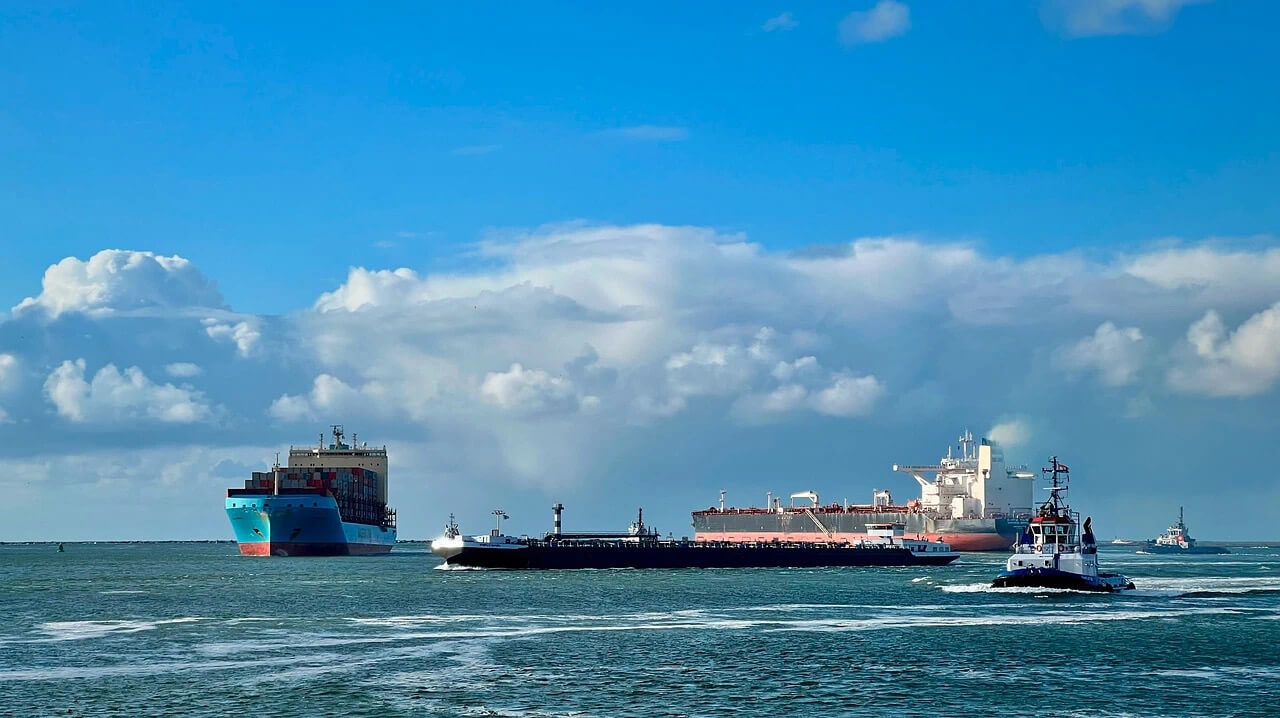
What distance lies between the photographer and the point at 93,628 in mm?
67812

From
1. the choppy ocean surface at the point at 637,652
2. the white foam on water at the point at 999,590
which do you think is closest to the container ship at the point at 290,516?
the choppy ocean surface at the point at 637,652

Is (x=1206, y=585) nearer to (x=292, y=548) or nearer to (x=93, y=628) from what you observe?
(x=93, y=628)

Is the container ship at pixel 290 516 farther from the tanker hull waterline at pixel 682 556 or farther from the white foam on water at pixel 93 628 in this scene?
the white foam on water at pixel 93 628

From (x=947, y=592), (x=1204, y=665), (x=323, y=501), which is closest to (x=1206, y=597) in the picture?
(x=947, y=592)

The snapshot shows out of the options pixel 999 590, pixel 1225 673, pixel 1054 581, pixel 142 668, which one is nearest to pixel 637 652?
pixel 142 668

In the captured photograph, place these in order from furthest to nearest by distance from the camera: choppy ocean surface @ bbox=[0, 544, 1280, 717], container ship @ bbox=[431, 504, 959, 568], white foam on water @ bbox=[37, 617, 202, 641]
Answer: container ship @ bbox=[431, 504, 959, 568], white foam on water @ bbox=[37, 617, 202, 641], choppy ocean surface @ bbox=[0, 544, 1280, 717]

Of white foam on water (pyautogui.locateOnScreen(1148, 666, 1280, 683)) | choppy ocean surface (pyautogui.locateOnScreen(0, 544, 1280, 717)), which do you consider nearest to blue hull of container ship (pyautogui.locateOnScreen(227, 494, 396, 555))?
choppy ocean surface (pyautogui.locateOnScreen(0, 544, 1280, 717))

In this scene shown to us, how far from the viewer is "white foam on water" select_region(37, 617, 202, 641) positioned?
6376 cm

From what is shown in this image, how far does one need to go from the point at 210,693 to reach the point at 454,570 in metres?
88.8

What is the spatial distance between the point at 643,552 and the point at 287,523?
187ft

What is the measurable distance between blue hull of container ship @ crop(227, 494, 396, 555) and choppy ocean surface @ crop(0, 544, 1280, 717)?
226 feet

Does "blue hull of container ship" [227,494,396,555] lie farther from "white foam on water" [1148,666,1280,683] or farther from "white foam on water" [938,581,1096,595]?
"white foam on water" [1148,666,1280,683]

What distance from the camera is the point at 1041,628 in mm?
65938

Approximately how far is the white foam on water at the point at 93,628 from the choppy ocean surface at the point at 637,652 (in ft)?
0.81
